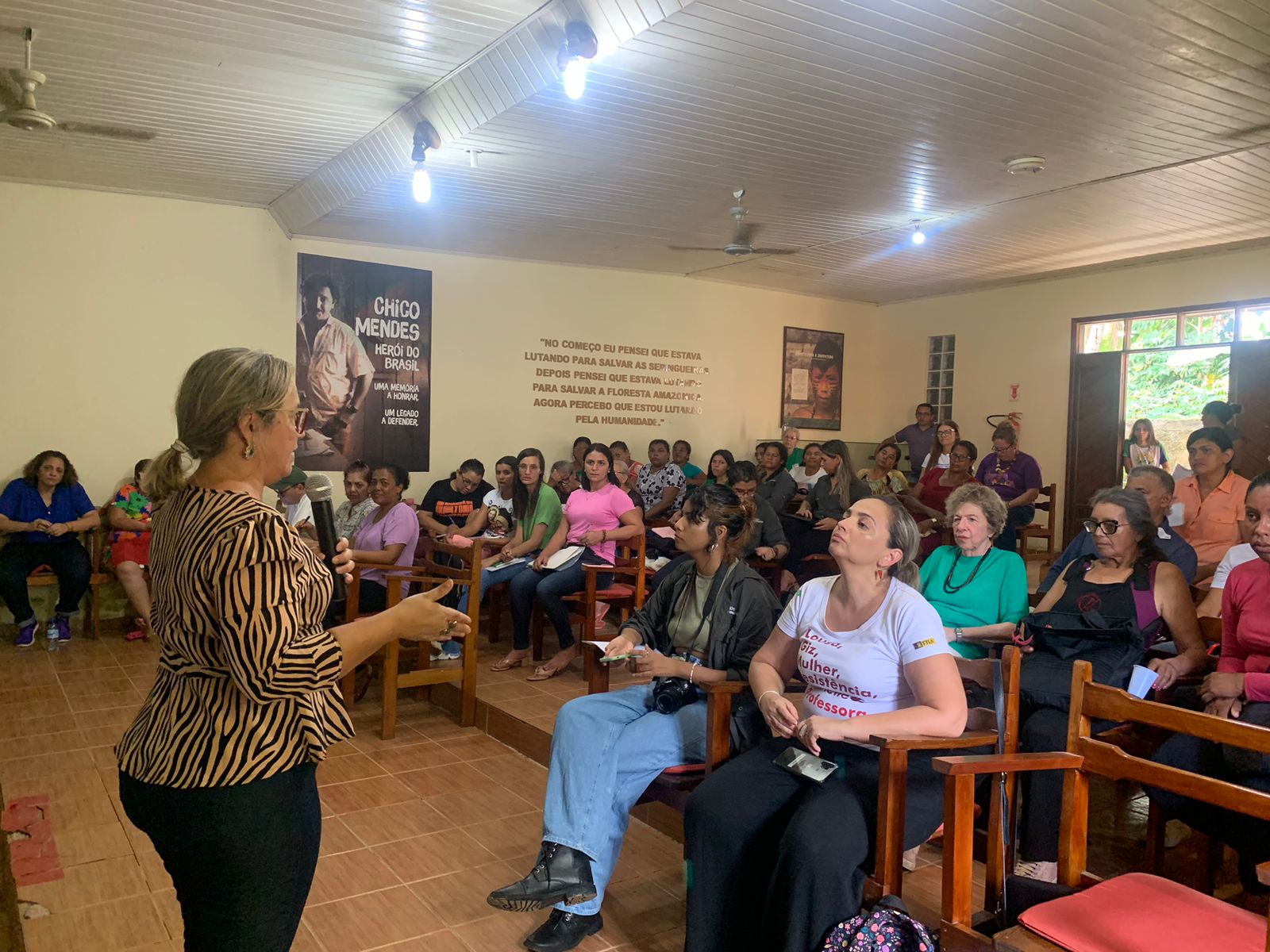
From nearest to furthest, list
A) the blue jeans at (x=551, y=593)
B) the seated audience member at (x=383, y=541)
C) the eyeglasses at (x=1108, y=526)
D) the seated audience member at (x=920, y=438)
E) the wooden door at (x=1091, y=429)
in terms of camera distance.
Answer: the eyeglasses at (x=1108, y=526)
the seated audience member at (x=383, y=541)
the blue jeans at (x=551, y=593)
the wooden door at (x=1091, y=429)
the seated audience member at (x=920, y=438)

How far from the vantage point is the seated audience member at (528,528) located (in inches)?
211

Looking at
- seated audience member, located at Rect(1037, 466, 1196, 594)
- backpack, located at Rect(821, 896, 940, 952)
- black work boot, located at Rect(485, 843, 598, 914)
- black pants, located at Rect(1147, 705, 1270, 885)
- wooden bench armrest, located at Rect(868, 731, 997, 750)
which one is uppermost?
seated audience member, located at Rect(1037, 466, 1196, 594)

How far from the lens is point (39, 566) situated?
5.88 metres

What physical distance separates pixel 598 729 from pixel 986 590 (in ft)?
4.98

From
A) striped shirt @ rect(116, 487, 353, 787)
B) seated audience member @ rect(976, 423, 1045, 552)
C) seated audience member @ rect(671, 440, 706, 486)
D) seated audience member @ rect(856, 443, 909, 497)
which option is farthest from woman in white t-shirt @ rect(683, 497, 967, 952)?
seated audience member @ rect(671, 440, 706, 486)

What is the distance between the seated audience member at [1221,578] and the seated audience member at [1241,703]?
1.51 feet

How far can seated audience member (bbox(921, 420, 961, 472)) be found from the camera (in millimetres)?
8102

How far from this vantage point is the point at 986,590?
324 centimetres

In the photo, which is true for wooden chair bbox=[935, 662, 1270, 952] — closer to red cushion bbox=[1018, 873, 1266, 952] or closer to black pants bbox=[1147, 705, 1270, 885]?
red cushion bbox=[1018, 873, 1266, 952]

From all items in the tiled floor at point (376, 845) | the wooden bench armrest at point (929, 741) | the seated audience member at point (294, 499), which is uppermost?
the seated audience member at point (294, 499)

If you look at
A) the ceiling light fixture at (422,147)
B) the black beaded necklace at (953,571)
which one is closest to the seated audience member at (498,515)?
the ceiling light fixture at (422,147)

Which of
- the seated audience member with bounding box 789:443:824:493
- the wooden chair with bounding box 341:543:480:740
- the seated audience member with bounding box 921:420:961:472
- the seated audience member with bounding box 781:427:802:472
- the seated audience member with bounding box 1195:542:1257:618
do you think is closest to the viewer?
the seated audience member with bounding box 1195:542:1257:618

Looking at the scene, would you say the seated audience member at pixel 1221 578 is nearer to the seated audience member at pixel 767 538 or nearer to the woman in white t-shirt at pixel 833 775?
the woman in white t-shirt at pixel 833 775

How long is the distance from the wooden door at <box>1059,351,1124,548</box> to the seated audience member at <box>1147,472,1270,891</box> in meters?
6.06
